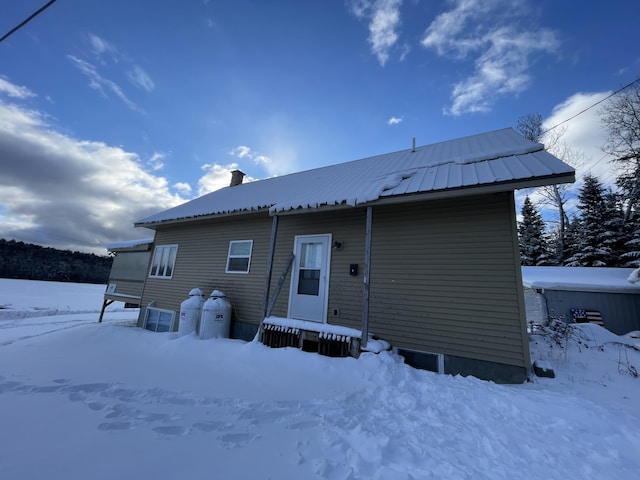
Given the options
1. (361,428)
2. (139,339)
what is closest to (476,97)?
(361,428)

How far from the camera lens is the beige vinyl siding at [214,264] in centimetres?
775

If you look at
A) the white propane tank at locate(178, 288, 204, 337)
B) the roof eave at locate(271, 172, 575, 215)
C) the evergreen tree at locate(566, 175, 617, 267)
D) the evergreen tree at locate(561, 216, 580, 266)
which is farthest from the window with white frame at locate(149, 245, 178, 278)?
the evergreen tree at locate(561, 216, 580, 266)

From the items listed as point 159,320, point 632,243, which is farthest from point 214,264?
point 632,243

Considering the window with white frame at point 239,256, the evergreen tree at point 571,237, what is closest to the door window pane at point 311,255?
the window with white frame at point 239,256

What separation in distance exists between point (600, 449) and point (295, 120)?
38.2 feet

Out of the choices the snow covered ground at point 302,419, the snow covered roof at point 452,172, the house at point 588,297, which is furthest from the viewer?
the house at point 588,297

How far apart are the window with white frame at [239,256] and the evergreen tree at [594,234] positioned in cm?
2177

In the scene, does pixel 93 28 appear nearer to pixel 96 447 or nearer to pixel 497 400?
pixel 96 447

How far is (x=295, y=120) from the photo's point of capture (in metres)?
11.0

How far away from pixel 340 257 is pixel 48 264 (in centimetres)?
4803

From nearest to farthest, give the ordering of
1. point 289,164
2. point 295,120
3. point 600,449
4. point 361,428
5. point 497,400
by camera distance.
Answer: point 600,449 < point 361,428 < point 497,400 < point 295,120 < point 289,164

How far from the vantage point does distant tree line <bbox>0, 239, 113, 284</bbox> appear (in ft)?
109

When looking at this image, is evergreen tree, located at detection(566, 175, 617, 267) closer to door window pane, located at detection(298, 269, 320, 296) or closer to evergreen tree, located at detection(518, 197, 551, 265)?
evergreen tree, located at detection(518, 197, 551, 265)

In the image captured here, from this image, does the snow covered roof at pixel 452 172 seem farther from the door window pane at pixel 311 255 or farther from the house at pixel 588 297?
the house at pixel 588 297
